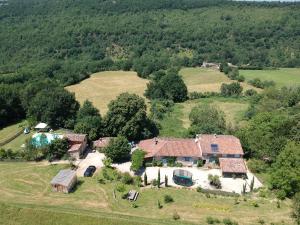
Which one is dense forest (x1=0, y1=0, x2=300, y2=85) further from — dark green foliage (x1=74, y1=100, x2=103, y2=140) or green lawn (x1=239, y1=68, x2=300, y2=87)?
dark green foliage (x1=74, y1=100, x2=103, y2=140)

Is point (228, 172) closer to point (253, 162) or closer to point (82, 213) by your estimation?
point (253, 162)

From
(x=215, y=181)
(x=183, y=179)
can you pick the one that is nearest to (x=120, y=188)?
(x=183, y=179)

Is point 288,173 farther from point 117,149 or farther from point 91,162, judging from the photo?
point 91,162

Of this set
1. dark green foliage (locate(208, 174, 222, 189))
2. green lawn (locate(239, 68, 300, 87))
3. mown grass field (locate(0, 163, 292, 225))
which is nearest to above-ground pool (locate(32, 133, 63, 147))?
mown grass field (locate(0, 163, 292, 225))

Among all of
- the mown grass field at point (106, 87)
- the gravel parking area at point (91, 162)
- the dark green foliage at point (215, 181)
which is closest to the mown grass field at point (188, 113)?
the gravel parking area at point (91, 162)

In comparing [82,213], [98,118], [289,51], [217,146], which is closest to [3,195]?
[82,213]

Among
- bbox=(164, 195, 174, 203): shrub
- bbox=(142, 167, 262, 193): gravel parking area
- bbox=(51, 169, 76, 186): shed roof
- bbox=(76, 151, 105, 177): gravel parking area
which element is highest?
bbox=(51, 169, 76, 186): shed roof
